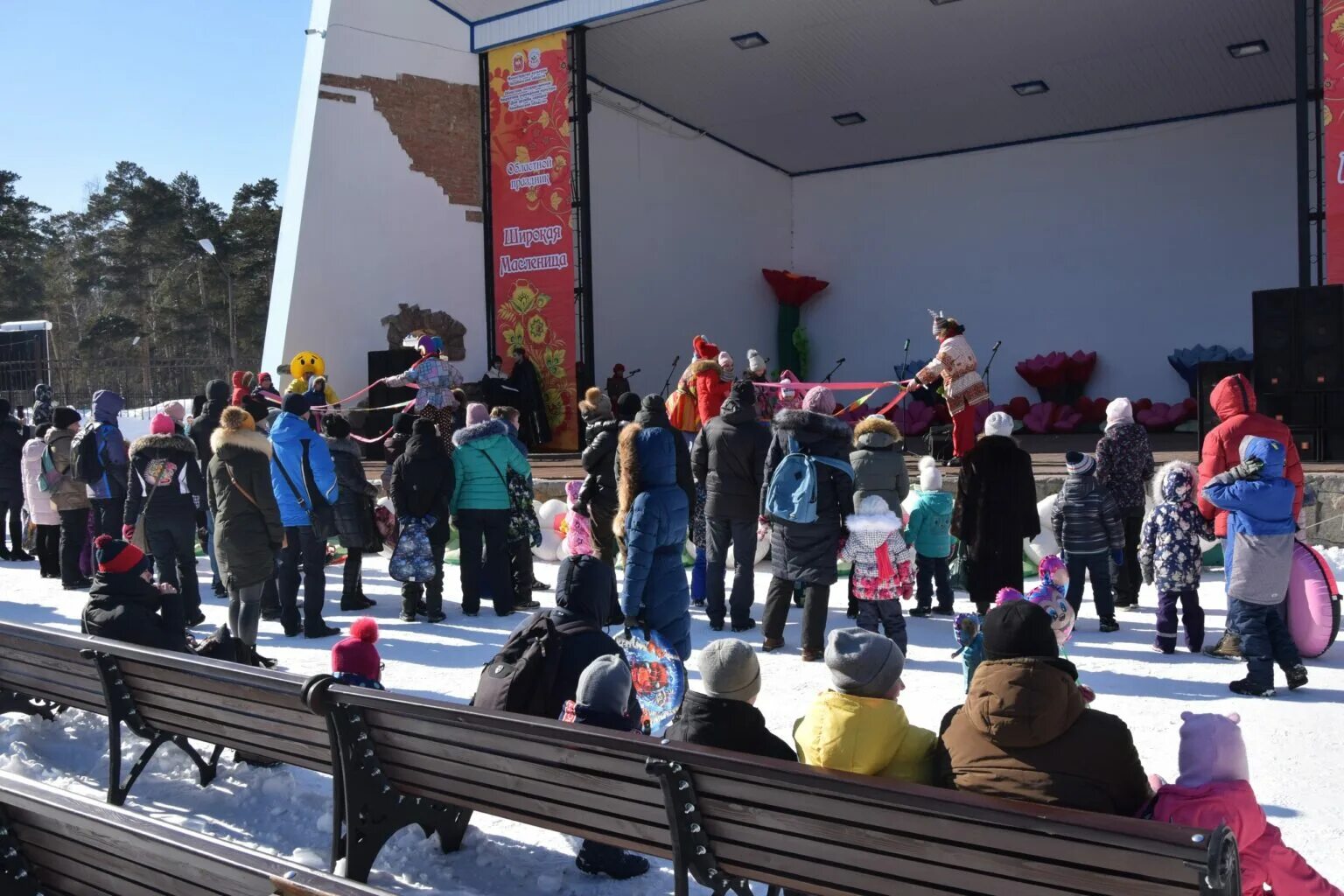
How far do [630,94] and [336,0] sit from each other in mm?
4386

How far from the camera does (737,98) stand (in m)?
16.6

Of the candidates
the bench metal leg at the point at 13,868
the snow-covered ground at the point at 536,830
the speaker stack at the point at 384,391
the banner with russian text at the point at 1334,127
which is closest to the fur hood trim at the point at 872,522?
the snow-covered ground at the point at 536,830

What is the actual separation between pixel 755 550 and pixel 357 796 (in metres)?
3.56

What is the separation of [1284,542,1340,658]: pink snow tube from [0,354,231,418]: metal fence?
18.2 metres

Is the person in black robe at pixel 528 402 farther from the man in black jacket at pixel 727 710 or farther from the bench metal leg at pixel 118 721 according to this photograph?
the man in black jacket at pixel 727 710

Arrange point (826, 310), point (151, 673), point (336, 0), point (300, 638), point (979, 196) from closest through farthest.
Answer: point (151, 673) → point (300, 638) → point (336, 0) → point (979, 196) → point (826, 310)

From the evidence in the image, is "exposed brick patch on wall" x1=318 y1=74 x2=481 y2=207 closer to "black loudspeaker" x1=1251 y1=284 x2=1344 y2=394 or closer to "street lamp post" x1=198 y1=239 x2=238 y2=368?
"black loudspeaker" x1=1251 y1=284 x2=1344 y2=394

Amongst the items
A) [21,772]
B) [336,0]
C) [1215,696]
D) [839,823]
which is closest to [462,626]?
[21,772]

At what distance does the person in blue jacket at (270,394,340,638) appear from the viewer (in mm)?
6281

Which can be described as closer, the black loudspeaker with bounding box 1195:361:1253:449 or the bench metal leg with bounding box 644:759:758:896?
the bench metal leg with bounding box 644:759:758:896

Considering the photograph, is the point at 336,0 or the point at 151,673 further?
the point at 336,0

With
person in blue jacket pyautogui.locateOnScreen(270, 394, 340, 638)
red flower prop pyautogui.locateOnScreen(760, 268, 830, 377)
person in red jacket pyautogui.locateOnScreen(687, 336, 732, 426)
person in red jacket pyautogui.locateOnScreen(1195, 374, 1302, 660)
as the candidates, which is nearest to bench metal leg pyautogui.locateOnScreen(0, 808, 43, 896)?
person in blue jacket pyautogui.locateOnScreen(270, 394, 340, 638)

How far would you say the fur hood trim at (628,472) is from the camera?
201 inches

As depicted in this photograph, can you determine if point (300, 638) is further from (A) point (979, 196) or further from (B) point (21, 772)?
(A) point (979, 196)
